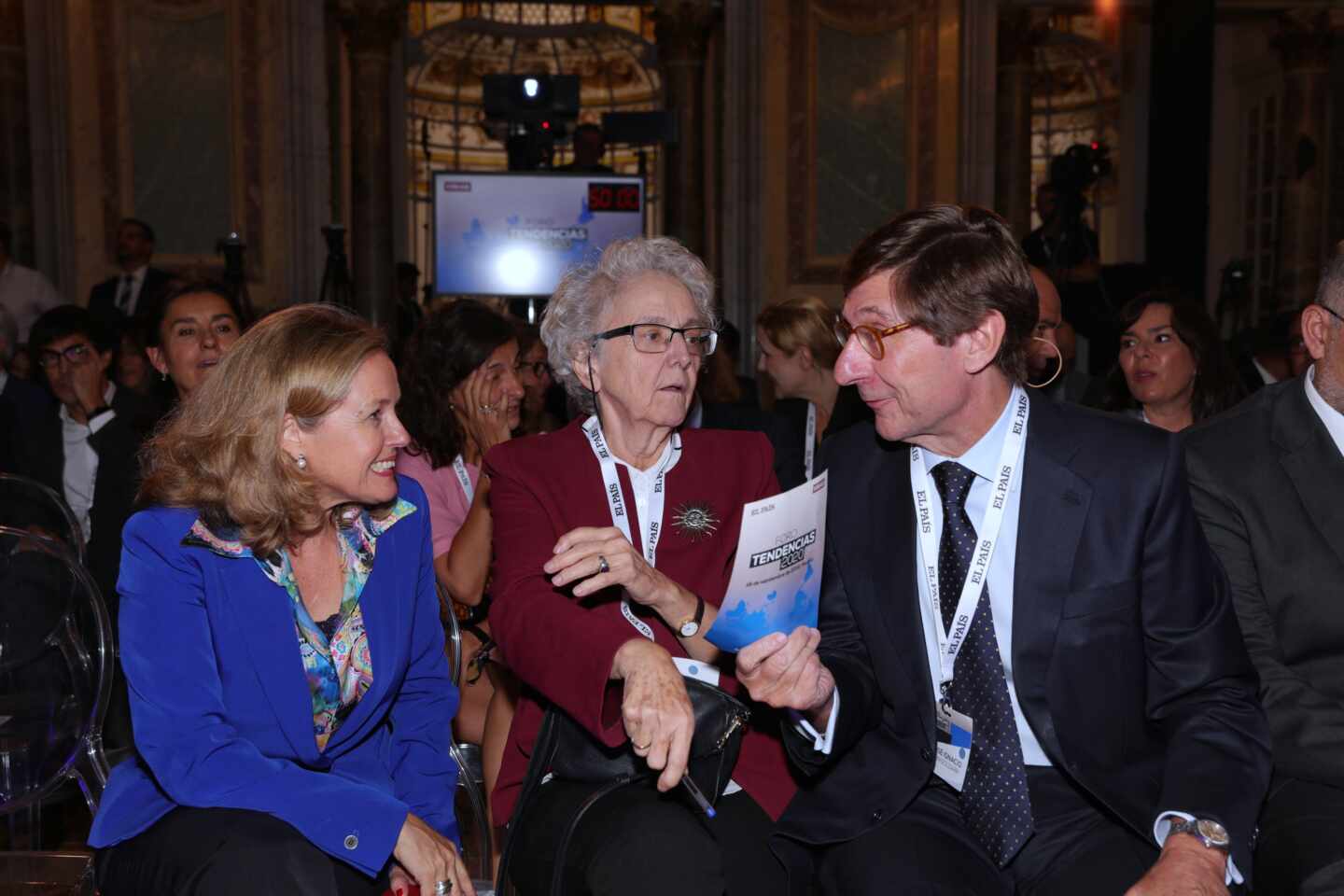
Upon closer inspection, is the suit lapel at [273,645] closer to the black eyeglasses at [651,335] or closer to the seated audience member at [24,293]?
the black eyeglasses at [651,335]

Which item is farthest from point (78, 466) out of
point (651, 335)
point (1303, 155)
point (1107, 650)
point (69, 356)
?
point (1303, 155)

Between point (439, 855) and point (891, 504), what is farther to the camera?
point (891, 504)

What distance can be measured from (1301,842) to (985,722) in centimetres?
60

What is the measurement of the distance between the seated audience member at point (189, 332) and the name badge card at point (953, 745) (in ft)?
7.80

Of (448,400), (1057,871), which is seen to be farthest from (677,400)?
(448,400)

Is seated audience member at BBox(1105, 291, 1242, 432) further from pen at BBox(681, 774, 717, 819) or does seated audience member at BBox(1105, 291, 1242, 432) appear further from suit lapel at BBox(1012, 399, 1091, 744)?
pen at BBox(681, 774, 717, 819)

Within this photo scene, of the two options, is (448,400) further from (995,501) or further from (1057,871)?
(1057,871)

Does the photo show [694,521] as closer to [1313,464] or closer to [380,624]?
[380,624]

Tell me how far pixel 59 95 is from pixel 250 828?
31.7 ft

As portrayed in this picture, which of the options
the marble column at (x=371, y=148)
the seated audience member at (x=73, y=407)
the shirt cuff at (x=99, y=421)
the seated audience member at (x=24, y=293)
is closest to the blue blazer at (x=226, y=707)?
the seated audience member at (x=73, y=407)

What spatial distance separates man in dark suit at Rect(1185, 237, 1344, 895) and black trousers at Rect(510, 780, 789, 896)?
920mm

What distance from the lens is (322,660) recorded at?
2402mm

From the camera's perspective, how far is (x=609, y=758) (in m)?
2.47

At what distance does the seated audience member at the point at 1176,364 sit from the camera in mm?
4348
